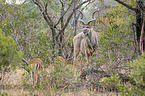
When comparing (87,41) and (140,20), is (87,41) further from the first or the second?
(140,20)

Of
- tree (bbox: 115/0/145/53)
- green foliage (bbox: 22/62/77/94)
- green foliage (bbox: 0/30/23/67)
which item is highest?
tree (bbox: 115/0/145/53)

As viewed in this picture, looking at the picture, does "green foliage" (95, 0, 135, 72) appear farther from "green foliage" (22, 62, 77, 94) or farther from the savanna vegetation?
"green foliage" (22, 62, 77, 94)

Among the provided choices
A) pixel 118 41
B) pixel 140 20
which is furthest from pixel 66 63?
pixel 118 41

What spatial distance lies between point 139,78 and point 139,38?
2.52m

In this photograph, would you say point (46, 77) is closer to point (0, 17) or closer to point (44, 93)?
point (44, 93)

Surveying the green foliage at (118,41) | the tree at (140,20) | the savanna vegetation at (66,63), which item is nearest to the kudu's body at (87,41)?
the savanna vegetation at (66,63)

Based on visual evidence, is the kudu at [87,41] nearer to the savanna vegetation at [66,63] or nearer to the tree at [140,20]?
the savanna vegetation at [66,63]

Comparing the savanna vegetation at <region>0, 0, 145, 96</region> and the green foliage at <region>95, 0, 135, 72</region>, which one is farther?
the green foliage at <region>95, 0, 135, 72</region>

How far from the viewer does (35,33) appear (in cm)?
870

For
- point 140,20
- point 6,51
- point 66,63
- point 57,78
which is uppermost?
point 140,20

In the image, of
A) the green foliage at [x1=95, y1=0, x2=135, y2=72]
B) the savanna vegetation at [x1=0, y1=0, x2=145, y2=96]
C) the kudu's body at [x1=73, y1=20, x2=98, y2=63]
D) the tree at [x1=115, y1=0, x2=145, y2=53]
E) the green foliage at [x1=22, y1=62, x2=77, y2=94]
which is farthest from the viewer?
the kudu's body at [x1=73, y1=20, x2=98, y2=63]

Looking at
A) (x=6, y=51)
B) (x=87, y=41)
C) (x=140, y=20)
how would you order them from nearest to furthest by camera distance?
(x=6, y=51)
(x=140, y=20)
(x=87, y=41)

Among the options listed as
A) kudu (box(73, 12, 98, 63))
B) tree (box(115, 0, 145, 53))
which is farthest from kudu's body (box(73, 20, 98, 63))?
tree (box(115, 0, 145, 53))

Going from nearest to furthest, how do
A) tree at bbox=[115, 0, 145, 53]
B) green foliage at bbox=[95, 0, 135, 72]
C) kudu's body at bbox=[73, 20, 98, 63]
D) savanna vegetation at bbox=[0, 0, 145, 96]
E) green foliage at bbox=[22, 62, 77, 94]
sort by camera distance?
savanna vegetation at bbox=[0, 0, 145, 96] → green foliage at bbox=[22, 62, 77, 94] → tree at bbox=[115, 0, 145, 53] → green foliage at bbox=[95, 0, 135, 72] → kudu's body at bbox=[73, 20, 98, 63]
